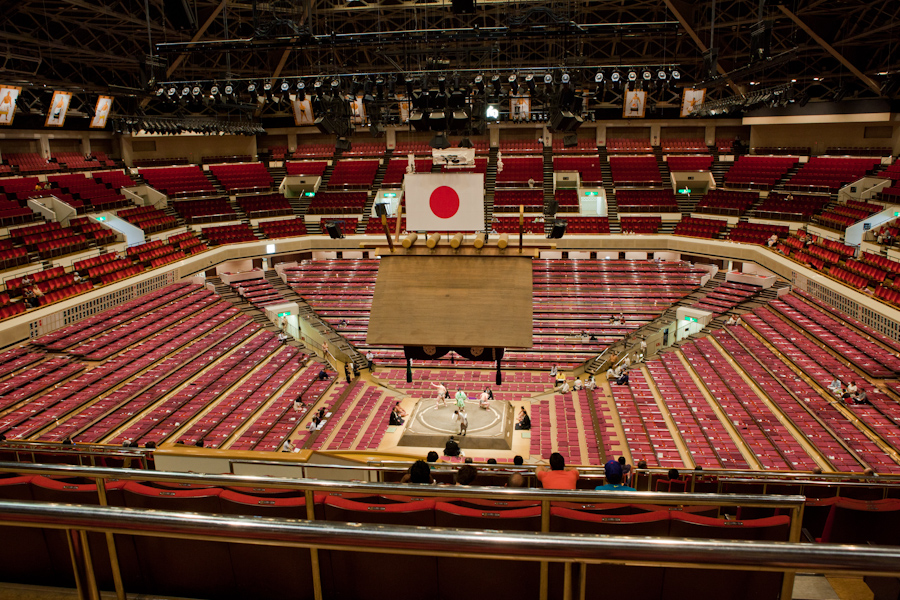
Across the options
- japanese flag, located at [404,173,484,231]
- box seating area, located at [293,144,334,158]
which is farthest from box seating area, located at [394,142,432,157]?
japanese flag, located at [404,173,484,231]

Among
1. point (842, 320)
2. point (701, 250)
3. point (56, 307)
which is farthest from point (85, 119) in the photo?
point (842, 320)

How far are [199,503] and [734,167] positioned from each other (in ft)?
110

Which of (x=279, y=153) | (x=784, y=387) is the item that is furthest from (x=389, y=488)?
(x=279, y=153)

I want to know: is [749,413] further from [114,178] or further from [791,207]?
[114,178]

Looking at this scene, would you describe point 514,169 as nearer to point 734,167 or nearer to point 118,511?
point 734,167

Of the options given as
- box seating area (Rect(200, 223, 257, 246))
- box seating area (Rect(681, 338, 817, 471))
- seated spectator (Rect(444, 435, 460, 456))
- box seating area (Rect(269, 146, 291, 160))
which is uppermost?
box seating area (Rect(269, 146, 291, 160))

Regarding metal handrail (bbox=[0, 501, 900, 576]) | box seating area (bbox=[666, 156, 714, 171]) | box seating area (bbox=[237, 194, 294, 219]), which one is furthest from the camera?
box seating area (bbox=[666, 156, 714, 171])

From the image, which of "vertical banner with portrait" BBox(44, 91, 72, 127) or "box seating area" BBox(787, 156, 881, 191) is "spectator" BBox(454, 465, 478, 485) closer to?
"vertical banner with portrait" BBox(44, 91, 72, 127)

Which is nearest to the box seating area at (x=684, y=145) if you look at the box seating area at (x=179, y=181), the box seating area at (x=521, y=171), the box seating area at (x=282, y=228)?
the box seating area at (x=521, y=171)

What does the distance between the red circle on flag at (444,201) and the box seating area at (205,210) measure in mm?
23640

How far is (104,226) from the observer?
23.3m

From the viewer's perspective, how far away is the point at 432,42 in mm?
16062

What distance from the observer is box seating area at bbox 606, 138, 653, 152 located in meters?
34.3

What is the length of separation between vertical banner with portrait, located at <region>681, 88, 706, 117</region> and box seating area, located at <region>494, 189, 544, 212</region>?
8286mm
